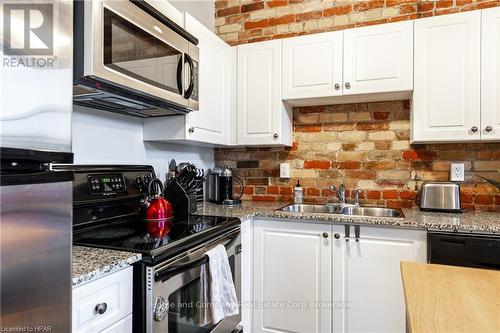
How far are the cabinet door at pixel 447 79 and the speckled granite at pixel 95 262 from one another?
5.86ft

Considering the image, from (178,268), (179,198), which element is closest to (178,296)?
(178,268)

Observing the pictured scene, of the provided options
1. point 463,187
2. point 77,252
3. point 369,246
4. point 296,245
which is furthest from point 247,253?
point 463,187

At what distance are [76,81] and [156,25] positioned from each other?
1.60 ft

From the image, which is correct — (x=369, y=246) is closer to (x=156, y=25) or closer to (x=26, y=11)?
(x=156, y=25)

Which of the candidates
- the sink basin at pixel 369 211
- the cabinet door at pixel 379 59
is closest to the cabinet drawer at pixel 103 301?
the sink basin at pixel 369 211

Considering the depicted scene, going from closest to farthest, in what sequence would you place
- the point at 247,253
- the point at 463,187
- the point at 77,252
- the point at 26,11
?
1. the point at 26,11
2. the point at 77,252
3. the point at 247,253
4. the point at 463,187

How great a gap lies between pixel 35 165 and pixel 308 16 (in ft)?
7.82

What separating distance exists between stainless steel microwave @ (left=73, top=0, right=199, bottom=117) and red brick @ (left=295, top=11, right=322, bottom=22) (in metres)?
1.07

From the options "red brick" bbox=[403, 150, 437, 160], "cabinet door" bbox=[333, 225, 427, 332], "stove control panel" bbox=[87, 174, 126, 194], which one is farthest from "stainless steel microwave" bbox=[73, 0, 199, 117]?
"red brick" bbox=[403, 150, 437, 160]

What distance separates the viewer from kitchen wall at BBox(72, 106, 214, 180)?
1.59 meters

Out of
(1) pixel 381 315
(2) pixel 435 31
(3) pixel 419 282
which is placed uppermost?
(2) pixel 435 31

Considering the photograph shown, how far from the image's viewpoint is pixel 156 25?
1.49 metres

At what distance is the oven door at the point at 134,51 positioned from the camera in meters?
1.18

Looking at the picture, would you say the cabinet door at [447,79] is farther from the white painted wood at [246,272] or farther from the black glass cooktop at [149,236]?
the black glass cooktop at [149,236]
